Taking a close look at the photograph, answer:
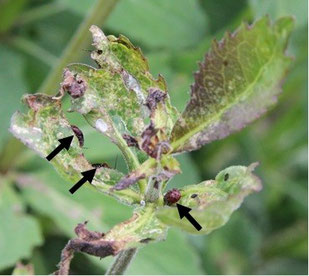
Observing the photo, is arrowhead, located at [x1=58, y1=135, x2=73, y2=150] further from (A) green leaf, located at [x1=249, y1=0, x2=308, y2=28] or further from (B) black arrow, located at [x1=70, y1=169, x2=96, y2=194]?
(A) green leaf, located at [x1=249, y1=0, x2=308, y2=28]

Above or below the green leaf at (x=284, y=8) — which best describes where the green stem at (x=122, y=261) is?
above

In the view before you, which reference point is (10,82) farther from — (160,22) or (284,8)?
(284,8)

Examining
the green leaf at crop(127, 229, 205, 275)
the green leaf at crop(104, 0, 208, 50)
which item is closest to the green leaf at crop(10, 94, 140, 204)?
the green leaf at crop(127, 229, 205, 275)

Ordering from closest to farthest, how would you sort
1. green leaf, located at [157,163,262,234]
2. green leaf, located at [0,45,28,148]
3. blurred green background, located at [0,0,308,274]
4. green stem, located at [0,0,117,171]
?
green leaf, located at [157,163,262,234] < green stem, located at [0,0,117,171] < blurred green background, located at [0,0,308,274] < green leaf, located at [0,45,28,148]

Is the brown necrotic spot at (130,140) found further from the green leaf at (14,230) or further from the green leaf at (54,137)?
the green leaf at (14,230)

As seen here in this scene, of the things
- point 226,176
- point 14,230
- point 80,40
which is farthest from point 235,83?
point 14,230

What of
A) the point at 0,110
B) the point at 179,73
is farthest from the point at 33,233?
the point at 179,73

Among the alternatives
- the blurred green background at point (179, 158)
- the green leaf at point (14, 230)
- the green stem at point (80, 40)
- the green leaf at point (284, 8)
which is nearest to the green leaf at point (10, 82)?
the blurred green background at point (179, 158)
